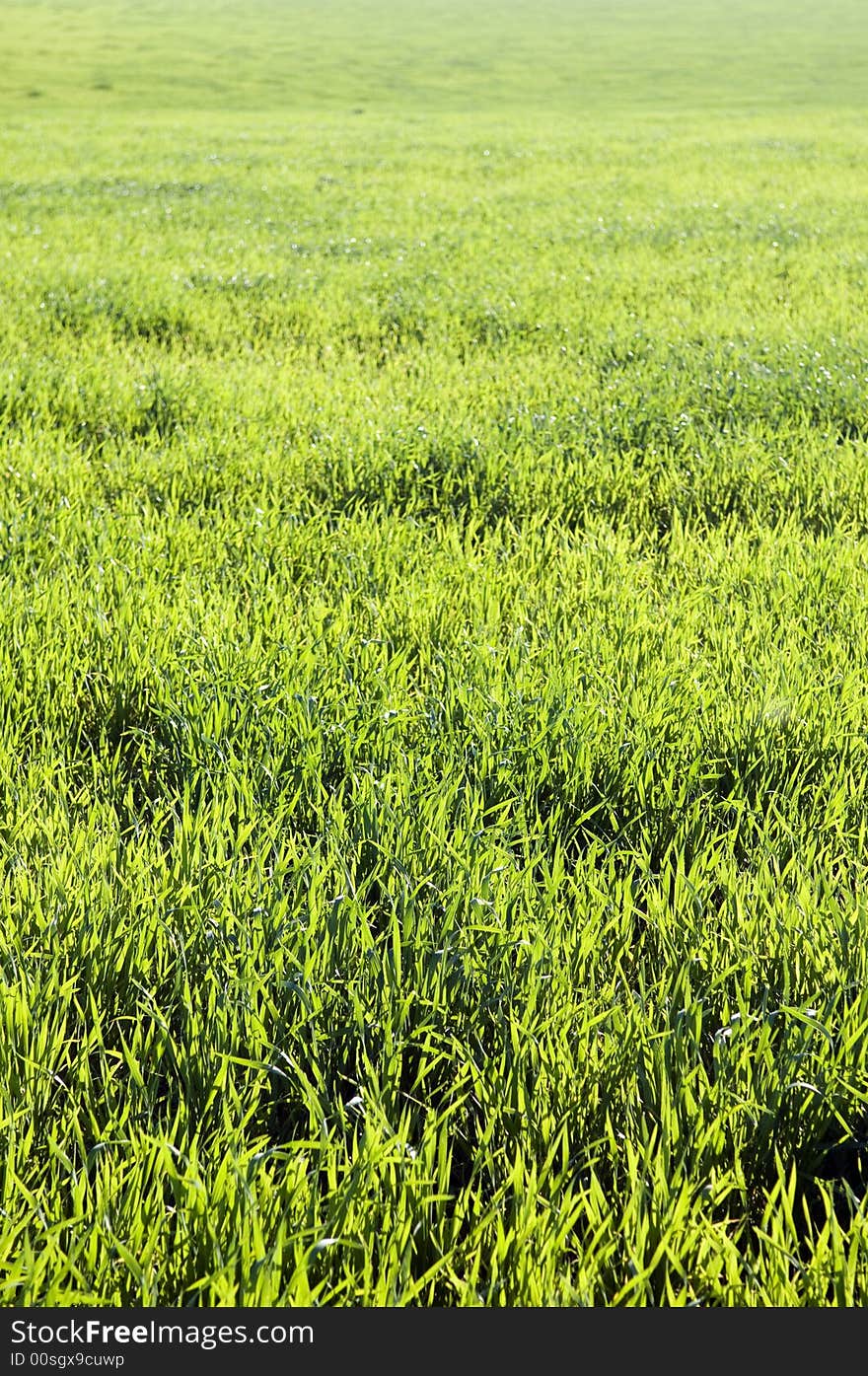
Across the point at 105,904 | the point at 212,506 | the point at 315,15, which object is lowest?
the point at 105,904

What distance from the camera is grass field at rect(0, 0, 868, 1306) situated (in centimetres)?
150

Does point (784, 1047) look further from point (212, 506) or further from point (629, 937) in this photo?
point (212, 506)

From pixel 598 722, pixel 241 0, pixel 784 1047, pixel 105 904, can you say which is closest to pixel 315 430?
pixel 598 722

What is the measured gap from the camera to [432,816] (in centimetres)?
232

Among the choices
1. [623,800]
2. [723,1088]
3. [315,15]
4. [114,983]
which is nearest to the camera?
[723,1088]

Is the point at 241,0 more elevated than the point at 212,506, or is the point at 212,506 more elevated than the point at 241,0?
the point at 241,0

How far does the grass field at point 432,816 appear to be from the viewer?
150 centimetres

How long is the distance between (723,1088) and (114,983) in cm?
112

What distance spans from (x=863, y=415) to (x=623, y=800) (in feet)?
12.6

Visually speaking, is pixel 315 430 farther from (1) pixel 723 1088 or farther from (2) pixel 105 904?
(1) pixel 723 1088

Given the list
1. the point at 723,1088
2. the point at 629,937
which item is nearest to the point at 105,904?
the point at 629,937

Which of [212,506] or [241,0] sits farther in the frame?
[241,0]

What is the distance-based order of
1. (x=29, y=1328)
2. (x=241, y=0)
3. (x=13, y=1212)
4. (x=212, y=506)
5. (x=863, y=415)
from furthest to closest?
(x=241, y=0) → (x=863, y=415) → (x=212, y=506) → (x=13, y=1212) → (x=29, y=1328)

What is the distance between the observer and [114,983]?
75.0 inches
